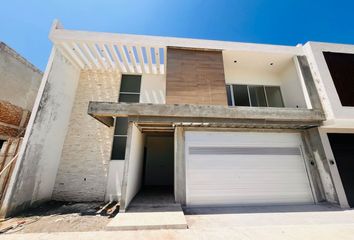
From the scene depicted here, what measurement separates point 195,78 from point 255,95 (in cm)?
363

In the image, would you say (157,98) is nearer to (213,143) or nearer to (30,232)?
(213,143)

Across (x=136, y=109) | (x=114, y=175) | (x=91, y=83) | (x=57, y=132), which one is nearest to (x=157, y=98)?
(x=136, y=109)

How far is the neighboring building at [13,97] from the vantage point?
5.26 metres

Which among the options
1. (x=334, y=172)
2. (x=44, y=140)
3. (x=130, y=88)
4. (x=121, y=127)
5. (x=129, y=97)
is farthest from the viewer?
(x=130, y=88)

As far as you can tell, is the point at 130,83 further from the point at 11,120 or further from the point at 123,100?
the point at 11,120

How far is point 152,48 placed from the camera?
6.04 meters

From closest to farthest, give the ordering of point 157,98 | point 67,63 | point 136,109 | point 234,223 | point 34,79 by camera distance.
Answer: point 234,223
point 136,109
point 67,63
point 157,98
point 34,79

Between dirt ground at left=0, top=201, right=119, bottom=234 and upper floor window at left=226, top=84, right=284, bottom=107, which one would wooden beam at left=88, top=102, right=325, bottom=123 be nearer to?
upper floor window at left=226, top=84, right=284, bottom=107

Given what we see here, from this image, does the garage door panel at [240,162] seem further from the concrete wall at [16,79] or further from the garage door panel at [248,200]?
the concrete wall at [16,79]

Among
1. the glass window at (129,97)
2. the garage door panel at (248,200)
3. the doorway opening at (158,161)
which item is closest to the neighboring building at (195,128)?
the garage door panel at (248,200)

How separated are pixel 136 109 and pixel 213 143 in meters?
3.06

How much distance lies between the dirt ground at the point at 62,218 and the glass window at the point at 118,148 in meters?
1.88

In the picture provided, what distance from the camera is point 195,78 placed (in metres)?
5.65

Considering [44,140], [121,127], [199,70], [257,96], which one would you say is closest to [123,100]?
[121,127]
